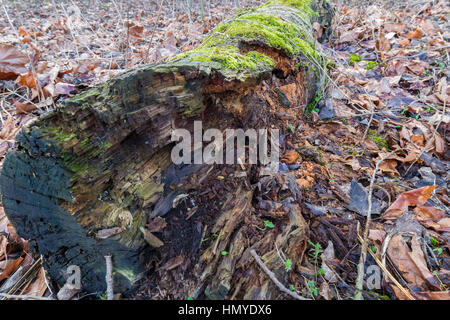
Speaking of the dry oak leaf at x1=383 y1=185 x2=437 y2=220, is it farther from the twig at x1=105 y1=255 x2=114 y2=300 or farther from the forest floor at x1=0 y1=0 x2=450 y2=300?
the twig at x1=105 y1=255 x2=114 y2=300

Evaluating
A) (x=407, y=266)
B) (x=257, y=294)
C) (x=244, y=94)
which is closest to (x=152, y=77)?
(x=244, y=94)

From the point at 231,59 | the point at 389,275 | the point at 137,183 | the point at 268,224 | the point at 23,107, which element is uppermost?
the point at 231,59

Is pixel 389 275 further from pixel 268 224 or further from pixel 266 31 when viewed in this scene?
pixel 266 31

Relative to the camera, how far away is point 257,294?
50.5 inches

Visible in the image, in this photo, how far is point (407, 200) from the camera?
1.83 meters

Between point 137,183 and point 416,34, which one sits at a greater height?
point 416,34

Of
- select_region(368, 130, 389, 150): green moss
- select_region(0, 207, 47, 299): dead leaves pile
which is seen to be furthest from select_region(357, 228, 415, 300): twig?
select_region(0, 207, 47, 299): dead leaves pile

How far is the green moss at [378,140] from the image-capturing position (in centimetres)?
249

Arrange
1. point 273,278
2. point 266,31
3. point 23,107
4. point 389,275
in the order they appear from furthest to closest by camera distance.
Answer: point 23,107
point 266,31
point 389,275
point 273,278

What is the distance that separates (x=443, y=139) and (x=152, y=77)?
2.82 m

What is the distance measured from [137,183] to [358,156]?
1930 millimetres

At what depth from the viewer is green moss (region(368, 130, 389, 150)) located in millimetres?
2486

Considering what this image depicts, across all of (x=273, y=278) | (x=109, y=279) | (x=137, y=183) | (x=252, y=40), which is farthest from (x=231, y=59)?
(x=109, y=279)

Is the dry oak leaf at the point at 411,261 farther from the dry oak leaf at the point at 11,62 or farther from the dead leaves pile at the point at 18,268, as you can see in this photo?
the dry oak leaf at the point at 11,62
